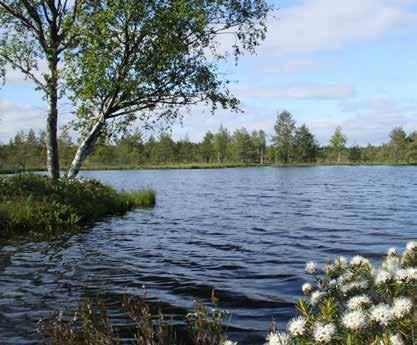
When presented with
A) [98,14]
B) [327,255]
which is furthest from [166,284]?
[98,14]

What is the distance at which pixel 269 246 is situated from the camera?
667 inches

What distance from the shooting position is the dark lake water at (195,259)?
32.2 feet

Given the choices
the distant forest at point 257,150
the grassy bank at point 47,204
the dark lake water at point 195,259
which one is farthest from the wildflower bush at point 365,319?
the distant forest at point 257,150

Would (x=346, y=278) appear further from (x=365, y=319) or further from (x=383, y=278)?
(x=365, y=319)

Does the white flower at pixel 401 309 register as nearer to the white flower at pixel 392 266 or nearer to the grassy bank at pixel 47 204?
the white flower at pixel 392 266

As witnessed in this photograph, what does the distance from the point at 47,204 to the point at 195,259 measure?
9654 mm

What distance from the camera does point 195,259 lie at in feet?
48.7

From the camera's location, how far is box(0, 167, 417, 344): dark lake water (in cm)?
980

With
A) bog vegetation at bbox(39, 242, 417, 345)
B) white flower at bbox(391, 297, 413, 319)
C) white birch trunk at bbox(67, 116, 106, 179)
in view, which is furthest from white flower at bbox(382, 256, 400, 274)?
white birch trunk at bbox(67, 116, 106, 179)

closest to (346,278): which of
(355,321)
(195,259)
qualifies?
(355,321)

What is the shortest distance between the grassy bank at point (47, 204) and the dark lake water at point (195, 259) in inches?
54.9

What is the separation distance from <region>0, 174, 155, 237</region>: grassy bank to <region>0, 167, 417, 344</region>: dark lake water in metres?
1.39

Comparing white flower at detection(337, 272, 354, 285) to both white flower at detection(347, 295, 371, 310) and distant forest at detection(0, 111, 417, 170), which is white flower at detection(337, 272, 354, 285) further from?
distant forest at detection(0, 111, 417, 170)

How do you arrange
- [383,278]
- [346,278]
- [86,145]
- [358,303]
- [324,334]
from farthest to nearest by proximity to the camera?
1. [86,145]
2. [346,278]
3. [383,278]
4. [358,303]
5. [324,334]
